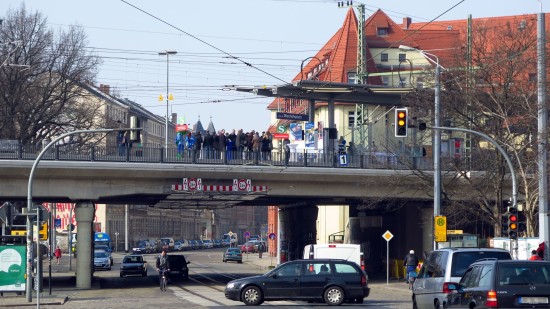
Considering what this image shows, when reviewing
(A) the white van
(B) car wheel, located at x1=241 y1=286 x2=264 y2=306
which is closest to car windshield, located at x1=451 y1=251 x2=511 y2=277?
(B) car wheel, located at x1=241 y1=286 x2=264 y2=306

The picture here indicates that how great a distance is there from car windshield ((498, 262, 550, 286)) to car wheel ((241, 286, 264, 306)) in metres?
14.9

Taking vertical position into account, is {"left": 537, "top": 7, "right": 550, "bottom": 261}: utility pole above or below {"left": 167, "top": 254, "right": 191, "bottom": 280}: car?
above

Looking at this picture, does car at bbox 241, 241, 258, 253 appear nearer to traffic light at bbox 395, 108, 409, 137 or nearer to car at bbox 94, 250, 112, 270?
car at bbox 94, 250, 112, 270

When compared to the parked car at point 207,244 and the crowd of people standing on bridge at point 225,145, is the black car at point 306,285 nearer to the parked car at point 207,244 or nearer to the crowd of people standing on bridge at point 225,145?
the crowd of people standing on bridge at point 225,145

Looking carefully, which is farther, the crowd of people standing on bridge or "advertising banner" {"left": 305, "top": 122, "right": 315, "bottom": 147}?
"advertising banner" {"left": 305, "top": 122, "right": 315, "bottom": 147}

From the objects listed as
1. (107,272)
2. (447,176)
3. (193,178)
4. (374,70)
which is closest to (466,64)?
(447,176)

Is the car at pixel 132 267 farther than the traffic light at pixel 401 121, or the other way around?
the car at pixel 132 267

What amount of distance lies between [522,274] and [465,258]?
5225 mm

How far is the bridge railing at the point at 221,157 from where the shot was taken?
1839 inches

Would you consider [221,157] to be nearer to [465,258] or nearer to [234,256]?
[465,258]

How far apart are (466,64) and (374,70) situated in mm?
41742

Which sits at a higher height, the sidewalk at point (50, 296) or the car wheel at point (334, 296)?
the car wheel at point (334, 296)

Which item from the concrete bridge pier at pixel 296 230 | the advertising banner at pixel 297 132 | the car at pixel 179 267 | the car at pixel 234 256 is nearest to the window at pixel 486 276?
the advertising banner at pixel 297 132

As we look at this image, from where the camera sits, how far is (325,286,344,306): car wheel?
32.0 meters
